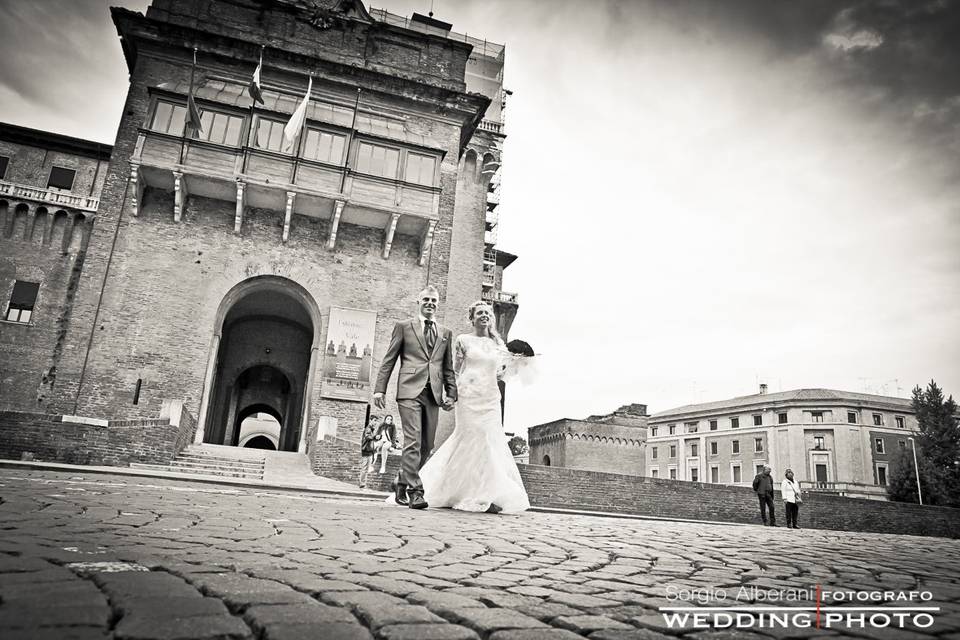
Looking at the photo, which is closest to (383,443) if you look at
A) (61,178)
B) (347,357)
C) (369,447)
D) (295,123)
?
(369,447)

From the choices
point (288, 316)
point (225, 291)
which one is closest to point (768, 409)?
point (288, 316)

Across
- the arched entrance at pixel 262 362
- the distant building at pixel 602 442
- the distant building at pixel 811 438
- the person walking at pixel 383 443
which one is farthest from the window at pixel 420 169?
the distant building at pixel 811 438

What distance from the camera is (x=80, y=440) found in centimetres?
1202

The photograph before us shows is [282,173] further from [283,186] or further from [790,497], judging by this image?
[790,497]

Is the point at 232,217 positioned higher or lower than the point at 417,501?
higher

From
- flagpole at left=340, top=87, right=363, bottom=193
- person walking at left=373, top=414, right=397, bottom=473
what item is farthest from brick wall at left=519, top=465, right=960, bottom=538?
flagpole at left=340, top=87, right=363, bottom=193

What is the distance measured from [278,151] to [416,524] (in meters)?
17.4

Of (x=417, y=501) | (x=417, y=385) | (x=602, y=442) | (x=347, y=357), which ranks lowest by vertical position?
(x=417, y=501)

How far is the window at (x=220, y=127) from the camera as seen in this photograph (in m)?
18.7

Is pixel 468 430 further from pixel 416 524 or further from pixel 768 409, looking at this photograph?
pixel 768 409

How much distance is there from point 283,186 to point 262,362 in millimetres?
7956

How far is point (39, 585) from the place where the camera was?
5.82 feet

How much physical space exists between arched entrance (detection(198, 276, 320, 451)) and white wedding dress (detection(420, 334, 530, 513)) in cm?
1417

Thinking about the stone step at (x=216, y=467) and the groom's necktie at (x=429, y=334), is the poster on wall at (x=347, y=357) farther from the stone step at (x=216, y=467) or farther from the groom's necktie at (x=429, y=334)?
the groom's necktie at (x=429, y=334)
